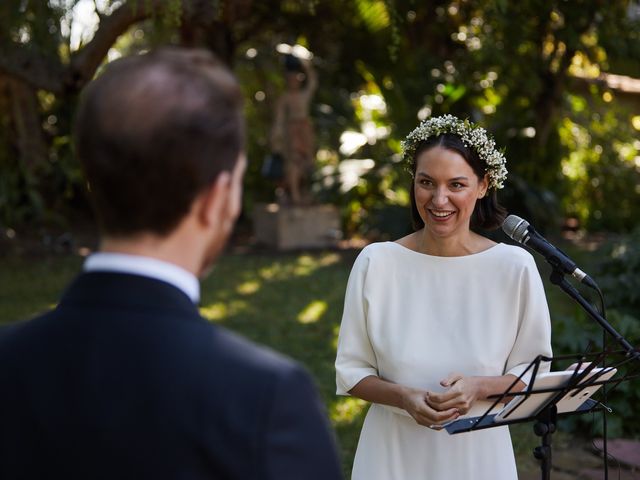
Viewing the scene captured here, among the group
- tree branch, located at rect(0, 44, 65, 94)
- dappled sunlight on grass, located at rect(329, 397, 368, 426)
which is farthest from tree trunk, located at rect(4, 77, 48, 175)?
dappled sunlight on grass, located at rect(329, 397, 368, 426)

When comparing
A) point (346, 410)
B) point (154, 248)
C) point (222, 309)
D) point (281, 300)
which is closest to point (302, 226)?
point (281, 300)

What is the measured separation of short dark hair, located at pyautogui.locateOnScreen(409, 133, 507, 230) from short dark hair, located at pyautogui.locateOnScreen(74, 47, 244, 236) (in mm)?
1781

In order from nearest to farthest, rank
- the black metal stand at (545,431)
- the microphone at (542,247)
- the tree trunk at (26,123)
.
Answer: the black metal stand at (545,431) < the microphone at (542,247) < the tree trunk at (26,123)

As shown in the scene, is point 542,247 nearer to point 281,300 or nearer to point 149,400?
point 149,400

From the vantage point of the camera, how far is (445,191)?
2.88 meters

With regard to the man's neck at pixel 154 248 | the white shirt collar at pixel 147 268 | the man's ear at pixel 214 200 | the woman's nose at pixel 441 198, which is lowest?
the woman's nose at pixel 441 198

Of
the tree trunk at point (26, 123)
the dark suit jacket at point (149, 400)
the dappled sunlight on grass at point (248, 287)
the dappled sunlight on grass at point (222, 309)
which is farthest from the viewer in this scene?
the tree trunk at point (26, 123)

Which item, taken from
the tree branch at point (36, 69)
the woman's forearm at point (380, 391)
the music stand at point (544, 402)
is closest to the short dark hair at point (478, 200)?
the woman's forearm at point (380, 391)

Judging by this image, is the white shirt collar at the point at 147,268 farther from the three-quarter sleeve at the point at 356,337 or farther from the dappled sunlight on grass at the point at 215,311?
the dappled sunlight on grass at the point at 215,311

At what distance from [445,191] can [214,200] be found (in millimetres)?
1741

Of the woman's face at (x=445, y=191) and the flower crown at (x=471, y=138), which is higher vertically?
the flower crown at (x=471, y=138)

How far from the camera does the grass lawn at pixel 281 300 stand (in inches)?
233

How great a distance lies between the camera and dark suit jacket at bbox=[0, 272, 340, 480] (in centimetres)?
115

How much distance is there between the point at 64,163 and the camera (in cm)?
1424
